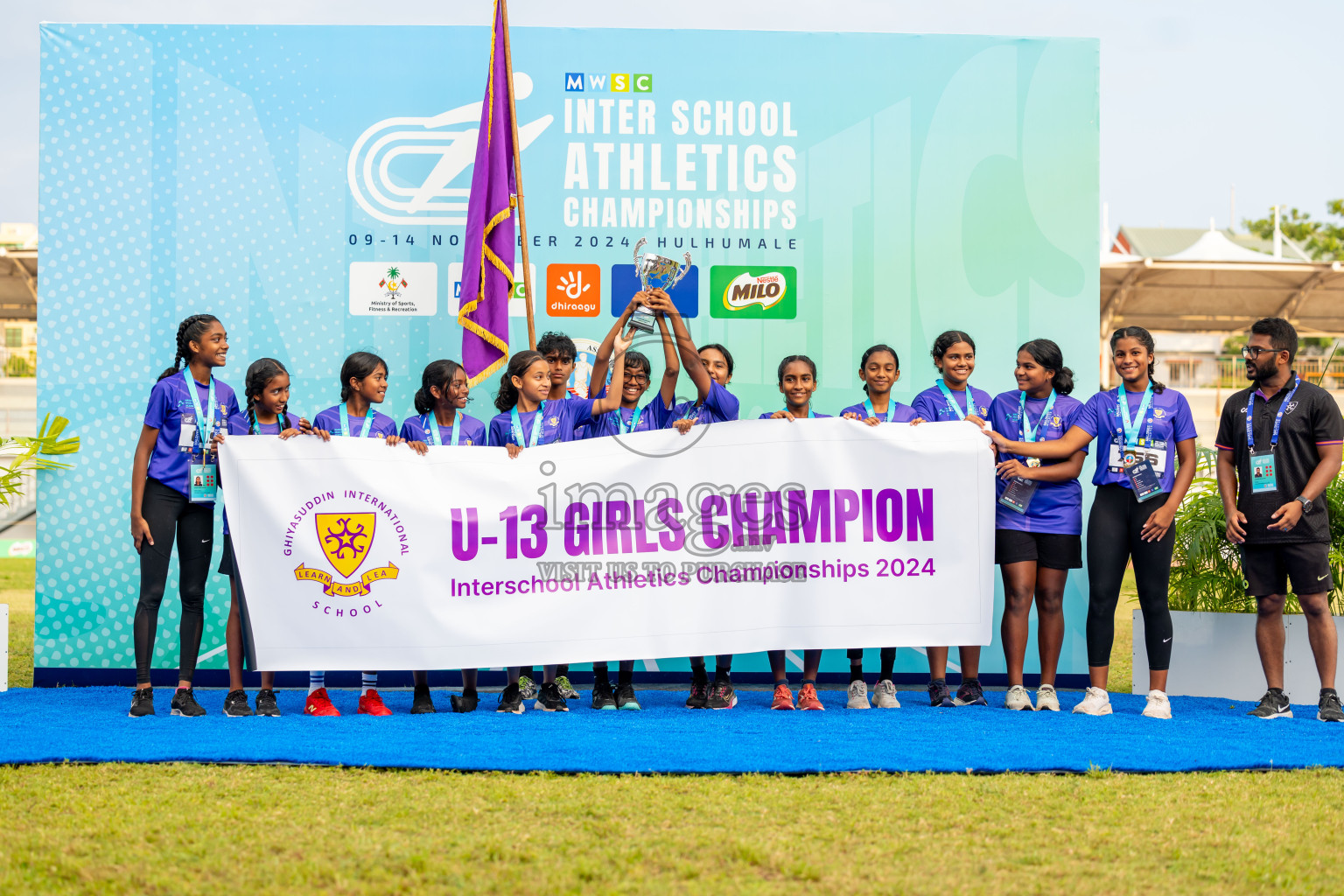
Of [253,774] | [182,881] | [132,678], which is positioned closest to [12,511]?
[132,678]

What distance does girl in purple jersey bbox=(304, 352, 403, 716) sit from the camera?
4.44m

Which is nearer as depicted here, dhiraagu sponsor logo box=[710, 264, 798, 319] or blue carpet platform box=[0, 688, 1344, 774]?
blue carpet platform box=[0, 688, 1344, 774]

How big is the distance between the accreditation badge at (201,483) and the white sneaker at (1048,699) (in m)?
3.61

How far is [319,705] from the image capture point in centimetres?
443

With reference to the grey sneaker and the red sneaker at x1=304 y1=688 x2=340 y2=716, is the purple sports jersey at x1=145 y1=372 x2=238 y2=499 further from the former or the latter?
the grey sneaker

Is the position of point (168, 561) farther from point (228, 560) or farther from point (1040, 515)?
point (1040, 515)

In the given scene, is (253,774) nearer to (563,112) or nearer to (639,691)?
(639,691)

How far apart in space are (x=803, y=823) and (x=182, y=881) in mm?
1501

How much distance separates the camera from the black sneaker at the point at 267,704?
4348 mm

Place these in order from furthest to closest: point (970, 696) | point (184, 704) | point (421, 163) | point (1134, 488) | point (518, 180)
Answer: point (421, 163) < point (518, 180) < point (970, 696) < point (1134, 488) < point (184, 704)

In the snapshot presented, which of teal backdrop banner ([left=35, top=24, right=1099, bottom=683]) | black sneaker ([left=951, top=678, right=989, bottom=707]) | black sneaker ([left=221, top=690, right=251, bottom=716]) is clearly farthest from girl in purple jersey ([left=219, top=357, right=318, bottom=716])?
black sneaker ([left=951, top=678, right=989, bottom=707])

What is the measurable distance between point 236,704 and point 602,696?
1504mm

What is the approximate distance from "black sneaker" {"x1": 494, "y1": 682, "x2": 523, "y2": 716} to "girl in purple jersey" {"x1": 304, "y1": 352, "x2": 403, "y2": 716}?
1.59ft

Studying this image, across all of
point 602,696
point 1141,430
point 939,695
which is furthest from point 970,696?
point 602,696
